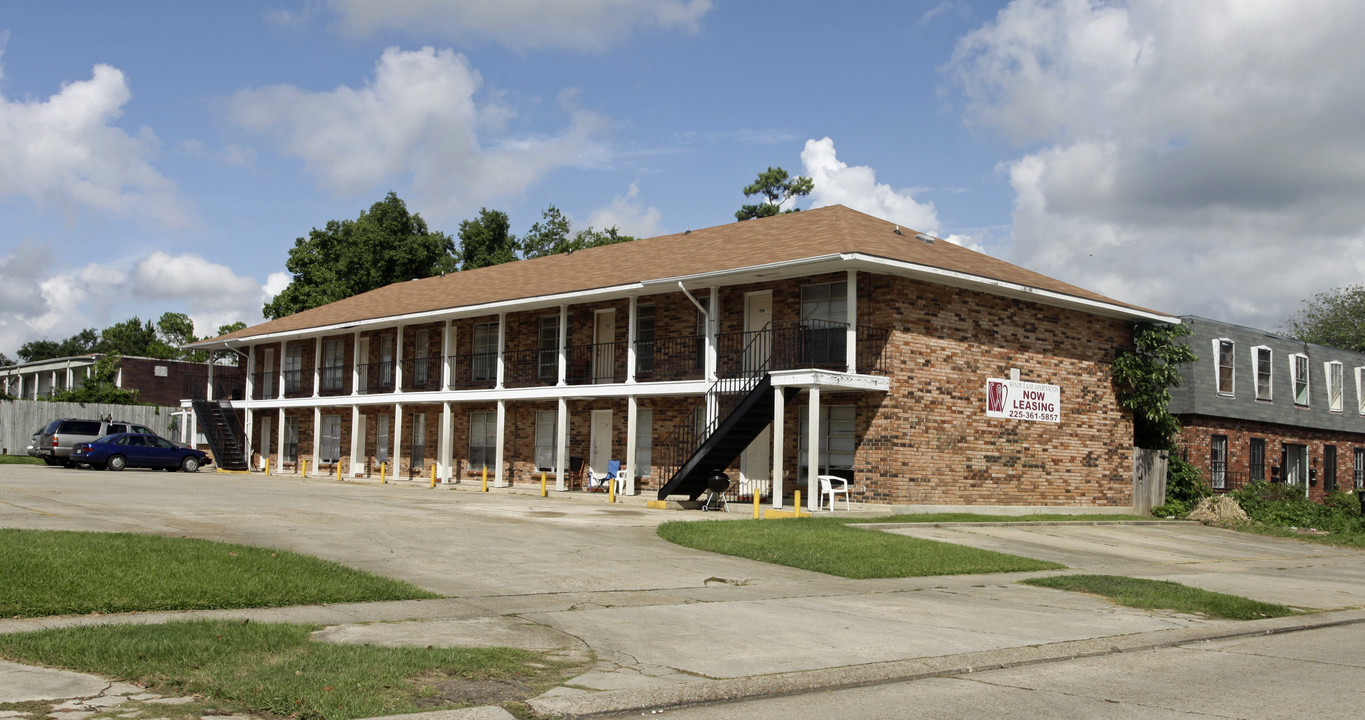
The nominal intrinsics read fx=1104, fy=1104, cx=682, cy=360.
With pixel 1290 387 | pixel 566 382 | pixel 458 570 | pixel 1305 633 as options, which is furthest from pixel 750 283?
pixel 1290 387

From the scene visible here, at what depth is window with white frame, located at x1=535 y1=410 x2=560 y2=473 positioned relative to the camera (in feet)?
95.1

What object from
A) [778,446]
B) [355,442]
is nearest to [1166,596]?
[778,446]

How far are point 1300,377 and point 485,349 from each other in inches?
938

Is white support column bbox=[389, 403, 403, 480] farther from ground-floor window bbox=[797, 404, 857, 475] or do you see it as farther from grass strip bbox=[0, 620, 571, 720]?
grass strip bbox=[0, 620, 571, 720]

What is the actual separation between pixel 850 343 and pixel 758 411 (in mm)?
2223

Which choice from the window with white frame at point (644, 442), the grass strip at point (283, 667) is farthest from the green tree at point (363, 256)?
the grass strip at point (283, 667)

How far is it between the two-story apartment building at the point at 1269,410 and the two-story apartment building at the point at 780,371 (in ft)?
12.0

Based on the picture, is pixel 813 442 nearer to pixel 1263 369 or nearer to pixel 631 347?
pixel 631 347

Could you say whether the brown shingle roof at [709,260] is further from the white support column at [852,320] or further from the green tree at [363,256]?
the green tree at [363,256]

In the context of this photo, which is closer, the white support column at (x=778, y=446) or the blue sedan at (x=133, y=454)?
the white support column at (x=778, y=446)

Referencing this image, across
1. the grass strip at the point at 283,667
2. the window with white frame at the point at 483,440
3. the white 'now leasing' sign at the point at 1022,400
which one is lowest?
the grass strip at the point at 283,667

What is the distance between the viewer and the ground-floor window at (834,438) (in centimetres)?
2230

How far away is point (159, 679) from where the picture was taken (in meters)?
6.34

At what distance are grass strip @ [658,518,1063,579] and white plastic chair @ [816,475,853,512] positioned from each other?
3.71 metres
